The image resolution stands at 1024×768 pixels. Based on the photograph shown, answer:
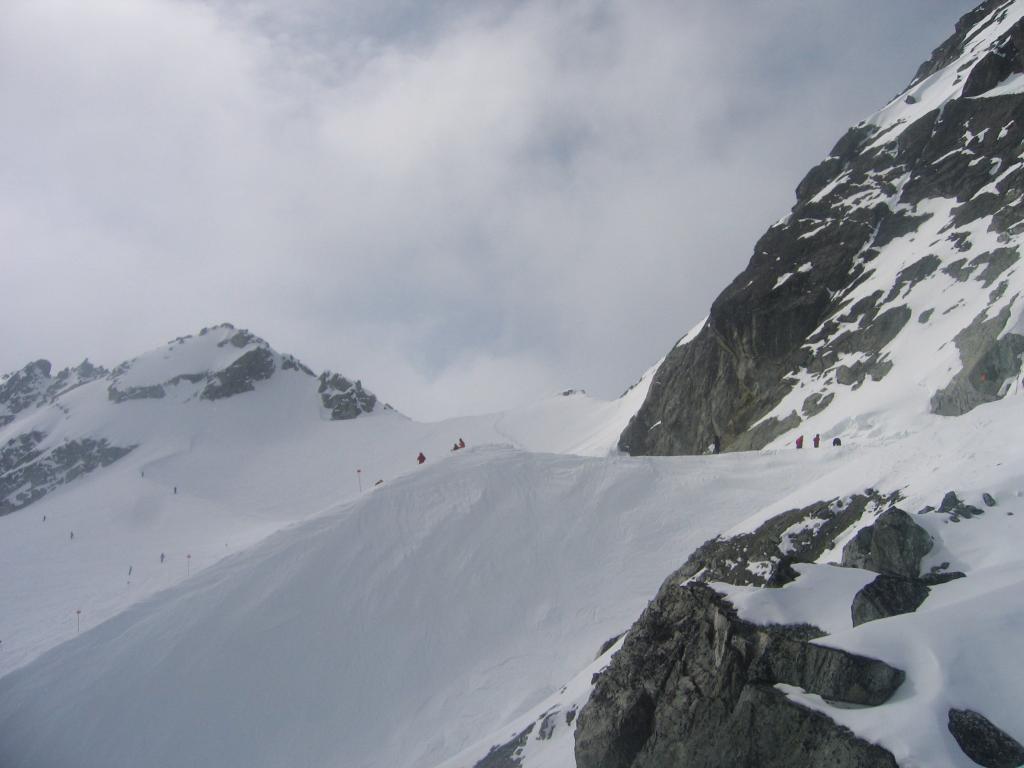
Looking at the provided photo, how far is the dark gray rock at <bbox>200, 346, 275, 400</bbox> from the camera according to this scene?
9338 cm

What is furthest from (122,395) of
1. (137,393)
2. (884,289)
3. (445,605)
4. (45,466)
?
(884,289)

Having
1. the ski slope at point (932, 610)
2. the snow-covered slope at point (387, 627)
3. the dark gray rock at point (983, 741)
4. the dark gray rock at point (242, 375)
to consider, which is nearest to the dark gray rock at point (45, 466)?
the dark gray rock at point (242, 375)

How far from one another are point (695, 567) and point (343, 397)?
7503 cm

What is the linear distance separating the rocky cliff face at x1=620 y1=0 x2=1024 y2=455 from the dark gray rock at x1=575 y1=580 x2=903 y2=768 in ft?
56.3

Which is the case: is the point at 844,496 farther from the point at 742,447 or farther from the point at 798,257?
the point at 798,257

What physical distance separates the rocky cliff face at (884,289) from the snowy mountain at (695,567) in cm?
19

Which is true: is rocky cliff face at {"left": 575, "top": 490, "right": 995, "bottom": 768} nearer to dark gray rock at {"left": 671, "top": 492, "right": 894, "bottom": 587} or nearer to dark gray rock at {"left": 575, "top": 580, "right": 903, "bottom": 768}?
dark gray rock at {"left": 575, "top": 580, "right": 903, "bottom": 768}

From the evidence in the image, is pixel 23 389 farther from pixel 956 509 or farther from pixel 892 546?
pixel 956 509

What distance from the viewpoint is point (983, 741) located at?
841 cm

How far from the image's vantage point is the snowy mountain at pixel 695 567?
10430 millimetres

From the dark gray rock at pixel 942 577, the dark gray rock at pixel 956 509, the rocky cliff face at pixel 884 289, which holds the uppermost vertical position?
the rocky cliff face at pixel 884 289

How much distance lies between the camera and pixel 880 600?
36.8 ft

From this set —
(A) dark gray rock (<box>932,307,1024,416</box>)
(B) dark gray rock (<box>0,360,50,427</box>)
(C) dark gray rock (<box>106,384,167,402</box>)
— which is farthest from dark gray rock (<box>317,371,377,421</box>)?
(A) dark gray rock (<box>932,307,1024,416</box>)

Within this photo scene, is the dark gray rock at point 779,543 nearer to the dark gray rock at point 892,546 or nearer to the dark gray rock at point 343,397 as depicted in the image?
the dark gray rock at point 892,546
